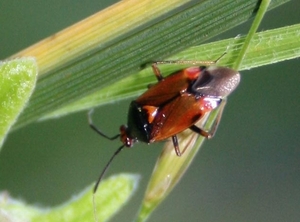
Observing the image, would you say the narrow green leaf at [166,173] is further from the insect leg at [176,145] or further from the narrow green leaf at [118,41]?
the narrow green leaf at [118,41]

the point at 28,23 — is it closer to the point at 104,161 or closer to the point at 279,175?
the point at 104,161

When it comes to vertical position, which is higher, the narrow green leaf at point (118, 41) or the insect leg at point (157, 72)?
the narrow green leaf at point (118, 41)

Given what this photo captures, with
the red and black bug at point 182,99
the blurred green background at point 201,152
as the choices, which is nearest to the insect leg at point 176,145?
the red and black bug at point 182,99

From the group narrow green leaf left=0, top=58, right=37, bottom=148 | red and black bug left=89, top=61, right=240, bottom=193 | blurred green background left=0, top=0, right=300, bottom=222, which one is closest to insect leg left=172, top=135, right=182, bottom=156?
red and black bug left=89, top=61, right=240, bottom=193

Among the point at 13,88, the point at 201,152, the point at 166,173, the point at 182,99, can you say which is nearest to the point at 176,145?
the point at 166,173

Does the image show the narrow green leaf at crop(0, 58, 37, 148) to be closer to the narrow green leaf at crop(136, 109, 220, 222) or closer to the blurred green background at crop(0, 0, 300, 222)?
the narrow green leaf at crop(136, 109, 220, 222)

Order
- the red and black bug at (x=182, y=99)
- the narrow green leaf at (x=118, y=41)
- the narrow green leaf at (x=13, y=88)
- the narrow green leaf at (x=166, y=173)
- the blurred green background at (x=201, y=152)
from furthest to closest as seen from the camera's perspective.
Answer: the blurred green background at (x=201, y=152), the red and black bug at (x=182, y=99), the narrow green leaf at (x=166, y=173), the narrow green leaf at (x=118, y=41), the narrow green leaf at (x=13, y=88)

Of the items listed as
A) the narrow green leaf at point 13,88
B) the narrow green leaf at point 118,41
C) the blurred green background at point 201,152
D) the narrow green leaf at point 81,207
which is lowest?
the blurred green background at point 201,152
